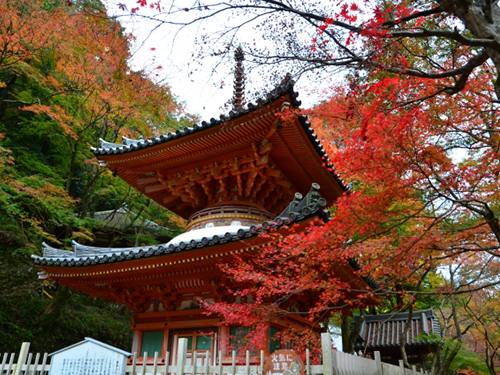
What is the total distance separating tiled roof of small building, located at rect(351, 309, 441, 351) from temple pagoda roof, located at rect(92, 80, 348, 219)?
22.0 ft

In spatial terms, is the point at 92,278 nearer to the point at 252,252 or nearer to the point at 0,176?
the point at 252,252

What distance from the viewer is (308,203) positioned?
5922 millimetres

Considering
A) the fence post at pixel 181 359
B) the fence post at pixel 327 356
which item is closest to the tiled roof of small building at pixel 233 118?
the fence post at pixel 327 356

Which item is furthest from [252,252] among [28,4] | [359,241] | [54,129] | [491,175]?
[28,4]

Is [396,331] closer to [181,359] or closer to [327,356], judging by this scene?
[327,356]

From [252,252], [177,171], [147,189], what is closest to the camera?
[252,252]

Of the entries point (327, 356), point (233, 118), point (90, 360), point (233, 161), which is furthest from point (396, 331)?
point (90, 360)

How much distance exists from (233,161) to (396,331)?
33.9 feet

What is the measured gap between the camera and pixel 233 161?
8148 mm

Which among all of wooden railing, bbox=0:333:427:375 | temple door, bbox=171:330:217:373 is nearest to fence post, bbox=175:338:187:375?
wooden railing, bbox=0:333:427:375

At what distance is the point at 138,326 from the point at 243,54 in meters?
6.18

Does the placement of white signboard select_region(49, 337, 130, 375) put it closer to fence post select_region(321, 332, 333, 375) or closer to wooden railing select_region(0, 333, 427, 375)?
wooden railing select_region(0, 333, 427, 375)

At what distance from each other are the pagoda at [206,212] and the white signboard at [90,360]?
219 cm

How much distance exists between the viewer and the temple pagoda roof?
7278mm
